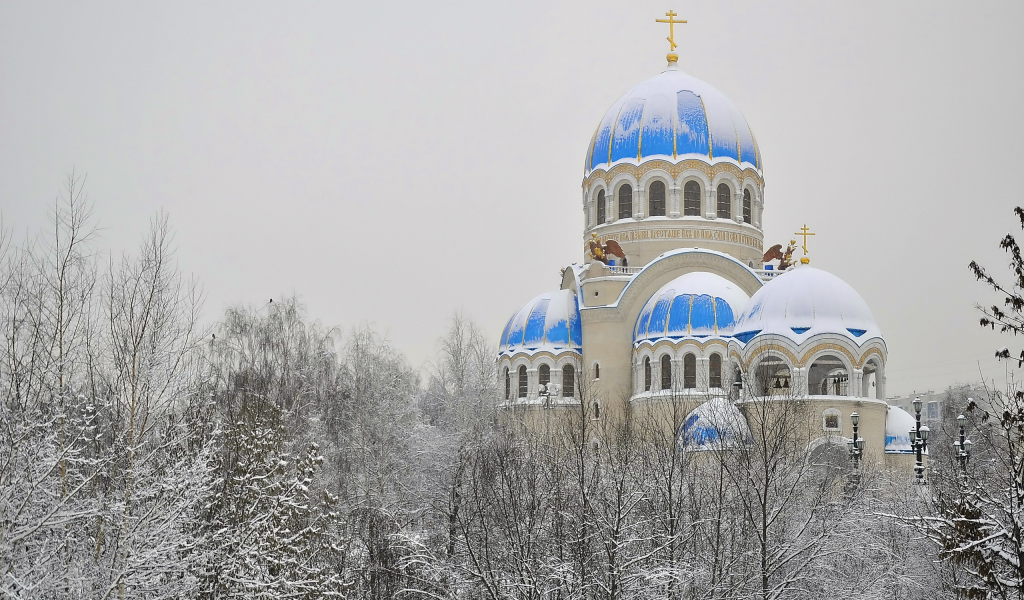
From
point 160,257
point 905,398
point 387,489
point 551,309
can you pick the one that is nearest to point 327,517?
point 160,257

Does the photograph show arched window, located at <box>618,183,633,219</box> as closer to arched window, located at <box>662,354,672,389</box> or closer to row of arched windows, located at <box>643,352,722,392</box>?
arched window, located at <box>662,354,672,389</box>

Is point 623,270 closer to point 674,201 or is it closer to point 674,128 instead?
point 674,201

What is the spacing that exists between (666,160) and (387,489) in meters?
13.3

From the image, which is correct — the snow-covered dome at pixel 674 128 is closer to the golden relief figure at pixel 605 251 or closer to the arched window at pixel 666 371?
the golden relief figure at pixel 605 251

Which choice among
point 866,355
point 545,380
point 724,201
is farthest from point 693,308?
point 545,380

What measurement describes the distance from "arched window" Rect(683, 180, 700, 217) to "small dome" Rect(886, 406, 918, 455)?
9.06m

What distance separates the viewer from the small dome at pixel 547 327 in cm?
3716

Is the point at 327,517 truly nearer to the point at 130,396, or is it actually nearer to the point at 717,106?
the point at 130,396

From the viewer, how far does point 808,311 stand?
29938mm

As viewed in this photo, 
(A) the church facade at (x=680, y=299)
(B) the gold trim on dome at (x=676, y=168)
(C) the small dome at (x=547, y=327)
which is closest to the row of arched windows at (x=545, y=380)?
(A) the church facade at (x=680, y=299)

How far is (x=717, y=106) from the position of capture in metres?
38.0

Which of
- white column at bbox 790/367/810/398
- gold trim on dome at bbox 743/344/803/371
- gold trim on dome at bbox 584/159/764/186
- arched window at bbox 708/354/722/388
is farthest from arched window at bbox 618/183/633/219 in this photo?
white column at bbox 790/367/810/398

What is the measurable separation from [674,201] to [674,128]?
2.30m

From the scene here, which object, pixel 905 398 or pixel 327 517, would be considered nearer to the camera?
pixel 327 517
